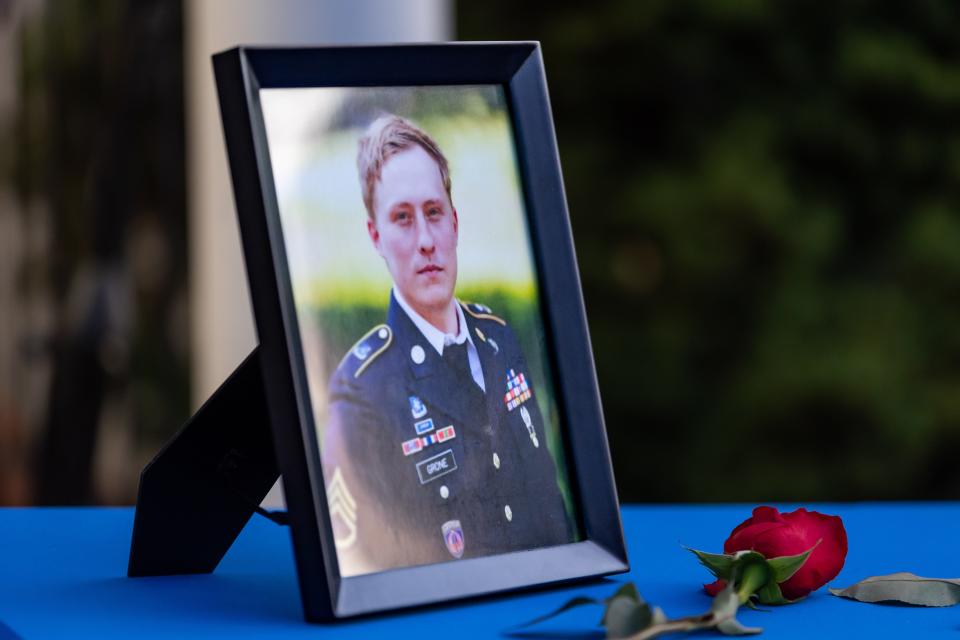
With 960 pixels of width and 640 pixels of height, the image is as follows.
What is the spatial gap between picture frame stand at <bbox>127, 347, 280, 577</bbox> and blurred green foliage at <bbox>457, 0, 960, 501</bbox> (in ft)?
13.9

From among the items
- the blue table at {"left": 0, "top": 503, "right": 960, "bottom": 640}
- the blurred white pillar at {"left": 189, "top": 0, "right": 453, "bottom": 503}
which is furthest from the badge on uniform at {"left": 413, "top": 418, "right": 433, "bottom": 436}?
the blurred white pillar at {"left": 189, "top": 0, "right": 453, "bottom": 503}

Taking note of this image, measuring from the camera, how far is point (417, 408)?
2.84 feet

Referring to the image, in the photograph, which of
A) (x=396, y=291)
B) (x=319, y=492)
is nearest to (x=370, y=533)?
(x=319, y=492)

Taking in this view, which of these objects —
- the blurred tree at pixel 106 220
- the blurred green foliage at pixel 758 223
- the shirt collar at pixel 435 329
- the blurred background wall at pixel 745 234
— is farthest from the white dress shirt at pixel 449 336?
the blurred green foliage at pixel 758 223

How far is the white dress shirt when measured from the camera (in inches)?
34.5

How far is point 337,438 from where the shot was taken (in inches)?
32.3

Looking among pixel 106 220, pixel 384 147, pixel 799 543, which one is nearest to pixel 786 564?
pixel 799 543

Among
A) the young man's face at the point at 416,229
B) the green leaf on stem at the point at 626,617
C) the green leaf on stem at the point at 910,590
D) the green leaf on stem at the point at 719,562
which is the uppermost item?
the young man's face at the point at 416,229

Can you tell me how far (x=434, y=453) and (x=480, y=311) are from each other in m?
0.10

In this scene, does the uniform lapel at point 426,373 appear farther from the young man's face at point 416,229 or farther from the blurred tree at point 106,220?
the blurred tree at point 106,220

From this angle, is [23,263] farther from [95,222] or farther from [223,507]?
Answer: [223,507]

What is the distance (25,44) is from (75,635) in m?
3.57

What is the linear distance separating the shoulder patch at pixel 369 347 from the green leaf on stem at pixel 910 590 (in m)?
0.32

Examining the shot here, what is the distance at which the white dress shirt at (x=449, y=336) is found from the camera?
2.88ft
